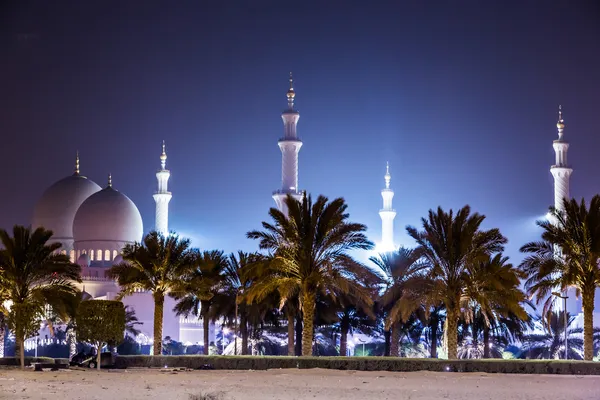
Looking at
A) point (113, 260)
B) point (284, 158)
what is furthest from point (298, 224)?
point (113, 260)

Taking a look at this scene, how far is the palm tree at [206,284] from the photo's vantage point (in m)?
42.5

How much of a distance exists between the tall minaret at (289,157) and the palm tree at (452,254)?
155 ft

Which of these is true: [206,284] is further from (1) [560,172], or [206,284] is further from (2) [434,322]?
(1) [560,172]

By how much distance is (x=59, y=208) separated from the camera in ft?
328

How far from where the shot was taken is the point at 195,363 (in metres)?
37.6

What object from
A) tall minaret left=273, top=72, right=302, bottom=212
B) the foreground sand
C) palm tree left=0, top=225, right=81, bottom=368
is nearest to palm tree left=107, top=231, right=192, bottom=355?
palm tree left=0, top=225, right=81, bottom=368

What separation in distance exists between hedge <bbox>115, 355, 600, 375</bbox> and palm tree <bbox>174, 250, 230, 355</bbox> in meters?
5.69

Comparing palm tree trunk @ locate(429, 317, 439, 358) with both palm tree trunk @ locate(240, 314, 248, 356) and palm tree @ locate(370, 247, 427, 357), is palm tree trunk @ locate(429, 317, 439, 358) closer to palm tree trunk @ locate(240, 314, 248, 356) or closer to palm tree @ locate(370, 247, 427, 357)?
palm tree @ locate(370, 247, 427, 357)

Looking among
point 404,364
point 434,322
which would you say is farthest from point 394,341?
point 404,364

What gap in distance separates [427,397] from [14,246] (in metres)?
21.2

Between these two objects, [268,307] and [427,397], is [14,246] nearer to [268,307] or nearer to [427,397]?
[268,307]

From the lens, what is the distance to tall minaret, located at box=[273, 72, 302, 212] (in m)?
85.8

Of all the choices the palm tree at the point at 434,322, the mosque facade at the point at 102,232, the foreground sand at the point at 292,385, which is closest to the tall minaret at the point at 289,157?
the mosque facade at the point at 102,232

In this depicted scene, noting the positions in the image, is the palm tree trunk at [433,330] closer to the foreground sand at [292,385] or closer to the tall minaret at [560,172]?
the foreground sand at [292,385]
